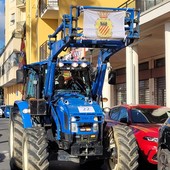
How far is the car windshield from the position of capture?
11.2 m

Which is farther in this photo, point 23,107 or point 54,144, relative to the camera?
point 23,107

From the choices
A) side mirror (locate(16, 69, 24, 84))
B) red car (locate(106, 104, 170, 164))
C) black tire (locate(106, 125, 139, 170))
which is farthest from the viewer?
side mirror (locate(16, 69, 24, 84))

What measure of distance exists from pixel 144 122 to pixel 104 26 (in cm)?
369

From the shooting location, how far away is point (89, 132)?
8.38m

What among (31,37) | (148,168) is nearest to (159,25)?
(148,168)

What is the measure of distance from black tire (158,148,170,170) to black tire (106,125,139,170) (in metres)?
0.85

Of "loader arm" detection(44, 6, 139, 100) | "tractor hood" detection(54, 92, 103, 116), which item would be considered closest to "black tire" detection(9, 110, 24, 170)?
"loader arm" detection(44, 6, 139, 100)

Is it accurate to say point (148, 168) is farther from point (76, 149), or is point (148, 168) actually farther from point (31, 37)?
point (31, 37)

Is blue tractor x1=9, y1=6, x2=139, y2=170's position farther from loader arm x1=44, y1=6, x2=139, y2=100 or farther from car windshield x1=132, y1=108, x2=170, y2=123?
car windshield x1=132, y1=108, x2=170, y2=123

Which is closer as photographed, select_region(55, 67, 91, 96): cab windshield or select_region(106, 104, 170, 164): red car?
select_region(55, 67, 91, 96): cab windshield

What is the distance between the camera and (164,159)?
286 inches

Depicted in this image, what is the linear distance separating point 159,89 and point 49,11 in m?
11.8

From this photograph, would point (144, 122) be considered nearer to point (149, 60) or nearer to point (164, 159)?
point (164, 159)

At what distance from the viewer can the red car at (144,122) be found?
9.68 meters
